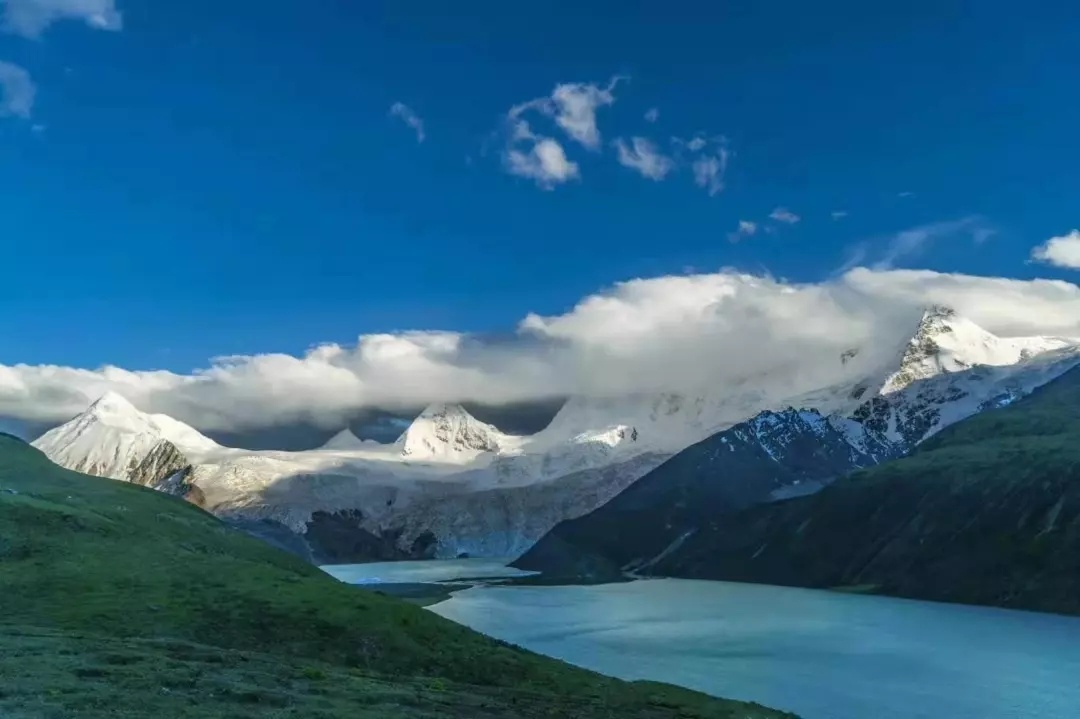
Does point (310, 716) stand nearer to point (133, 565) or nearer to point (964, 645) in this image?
point (133, 565)

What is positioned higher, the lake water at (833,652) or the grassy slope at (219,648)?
the grassy slope at (219,648)

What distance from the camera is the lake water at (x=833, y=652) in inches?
3391

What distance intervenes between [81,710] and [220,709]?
16.8ft

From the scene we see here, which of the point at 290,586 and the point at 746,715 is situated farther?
the point at 290,586

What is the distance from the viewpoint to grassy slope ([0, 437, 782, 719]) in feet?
130

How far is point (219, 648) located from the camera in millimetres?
55938

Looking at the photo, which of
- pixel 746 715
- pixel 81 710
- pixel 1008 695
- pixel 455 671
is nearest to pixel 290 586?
pixel 455 671

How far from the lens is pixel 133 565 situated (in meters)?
76.6

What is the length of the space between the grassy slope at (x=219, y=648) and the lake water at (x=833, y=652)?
2478cm

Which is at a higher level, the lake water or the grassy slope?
the grassy slope

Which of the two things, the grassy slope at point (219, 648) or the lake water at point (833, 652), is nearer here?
the grassy slope at point (219, 648)

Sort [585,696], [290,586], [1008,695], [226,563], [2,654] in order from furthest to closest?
[1008,695] → [226,563] → [290,586] → [585,696] → [2,654]

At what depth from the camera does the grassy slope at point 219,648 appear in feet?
130

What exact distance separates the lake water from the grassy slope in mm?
24777
